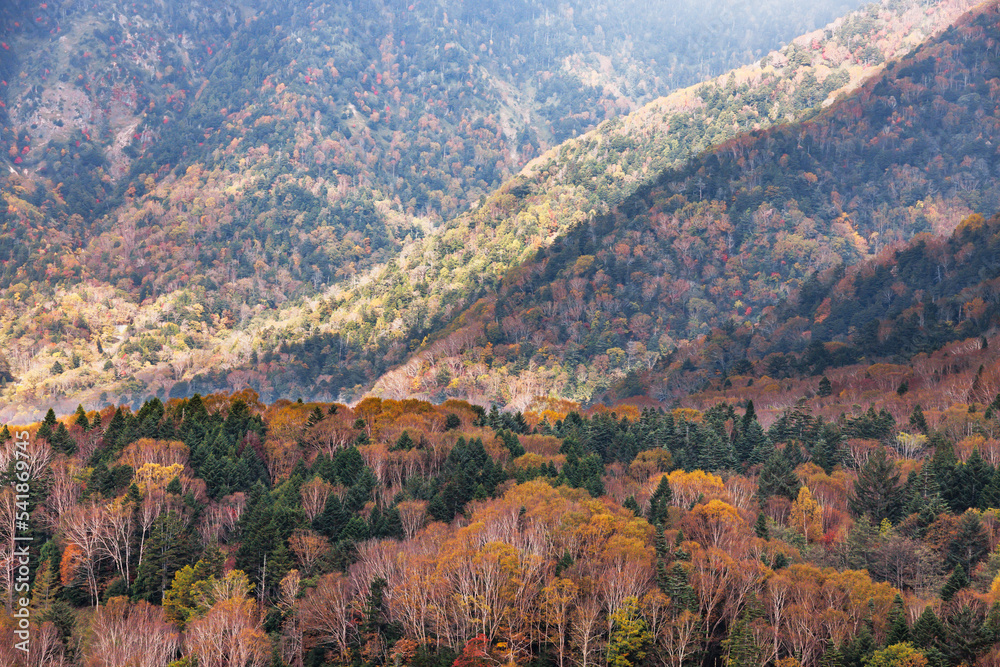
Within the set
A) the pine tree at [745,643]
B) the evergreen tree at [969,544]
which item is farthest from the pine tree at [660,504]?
the evergreen tree at [969,544]

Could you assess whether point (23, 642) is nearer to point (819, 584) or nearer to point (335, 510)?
point (335, 510)

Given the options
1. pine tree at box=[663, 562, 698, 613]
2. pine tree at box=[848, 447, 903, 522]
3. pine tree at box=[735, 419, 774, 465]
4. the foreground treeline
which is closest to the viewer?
the foreground treeline

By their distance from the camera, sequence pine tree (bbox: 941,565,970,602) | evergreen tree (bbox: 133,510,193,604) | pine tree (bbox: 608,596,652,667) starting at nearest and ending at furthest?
pine tree (bbox: 608,596,652,667), pine tree (bbox: 941,565,970,602), evergreen tree (bbox: 133,510,193,604)

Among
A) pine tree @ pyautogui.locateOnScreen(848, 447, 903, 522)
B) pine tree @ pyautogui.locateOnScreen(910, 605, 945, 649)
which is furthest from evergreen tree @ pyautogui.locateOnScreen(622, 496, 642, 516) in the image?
pine tree @ pyautogui.locateOnScreen(910, 605, 945, 649)

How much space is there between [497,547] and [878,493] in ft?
136

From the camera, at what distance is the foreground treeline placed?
6034 centimetres

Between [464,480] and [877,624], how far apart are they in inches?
1599

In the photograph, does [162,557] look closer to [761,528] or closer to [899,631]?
[761,528]

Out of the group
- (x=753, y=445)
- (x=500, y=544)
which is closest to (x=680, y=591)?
(x=500, y=544)

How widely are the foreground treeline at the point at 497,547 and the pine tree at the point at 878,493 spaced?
203mm

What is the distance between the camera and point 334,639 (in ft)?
212

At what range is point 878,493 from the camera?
8550 centimetres

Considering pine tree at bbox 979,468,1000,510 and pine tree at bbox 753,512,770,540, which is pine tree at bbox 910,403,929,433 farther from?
pine tree at bbox 753,512,770,540

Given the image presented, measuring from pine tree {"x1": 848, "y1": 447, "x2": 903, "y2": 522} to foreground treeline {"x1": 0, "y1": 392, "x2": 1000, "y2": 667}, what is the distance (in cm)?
20
